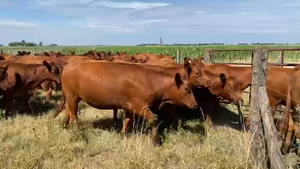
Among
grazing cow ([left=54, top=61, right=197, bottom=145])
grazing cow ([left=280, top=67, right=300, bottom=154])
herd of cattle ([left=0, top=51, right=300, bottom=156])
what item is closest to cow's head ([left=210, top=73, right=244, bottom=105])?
herd of cattle ([left=0, top=51, right=300, bottom=156])

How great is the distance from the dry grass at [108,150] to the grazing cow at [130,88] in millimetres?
626

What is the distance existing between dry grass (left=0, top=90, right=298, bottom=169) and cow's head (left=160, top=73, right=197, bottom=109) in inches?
26.5

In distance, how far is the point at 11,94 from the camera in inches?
354

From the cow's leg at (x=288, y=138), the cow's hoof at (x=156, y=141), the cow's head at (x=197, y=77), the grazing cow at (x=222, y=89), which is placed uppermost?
the cow's head at (x=197, y=77)

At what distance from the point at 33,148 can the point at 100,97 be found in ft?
5.92

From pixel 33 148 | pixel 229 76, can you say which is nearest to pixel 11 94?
pixel 33 148

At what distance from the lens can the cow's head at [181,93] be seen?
6574mm

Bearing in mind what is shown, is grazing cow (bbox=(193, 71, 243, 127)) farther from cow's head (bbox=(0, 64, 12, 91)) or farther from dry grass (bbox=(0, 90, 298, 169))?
cow's head (bbox=(0, 64, 12, 91))

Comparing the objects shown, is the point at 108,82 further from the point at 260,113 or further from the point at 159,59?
the point at 159,59

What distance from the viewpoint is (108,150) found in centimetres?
582

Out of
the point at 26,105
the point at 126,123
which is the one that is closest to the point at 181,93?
the point at 126,123

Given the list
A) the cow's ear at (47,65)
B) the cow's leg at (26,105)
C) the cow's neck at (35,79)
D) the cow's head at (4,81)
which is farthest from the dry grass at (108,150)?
the cow's ear at (47,65)

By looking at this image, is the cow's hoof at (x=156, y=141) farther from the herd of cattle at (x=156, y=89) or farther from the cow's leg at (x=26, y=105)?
the cow's leg at (x=26, y=105)

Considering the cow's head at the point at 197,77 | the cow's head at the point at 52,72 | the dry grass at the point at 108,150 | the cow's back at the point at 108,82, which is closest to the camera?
the dry grass at the point at 108,150
